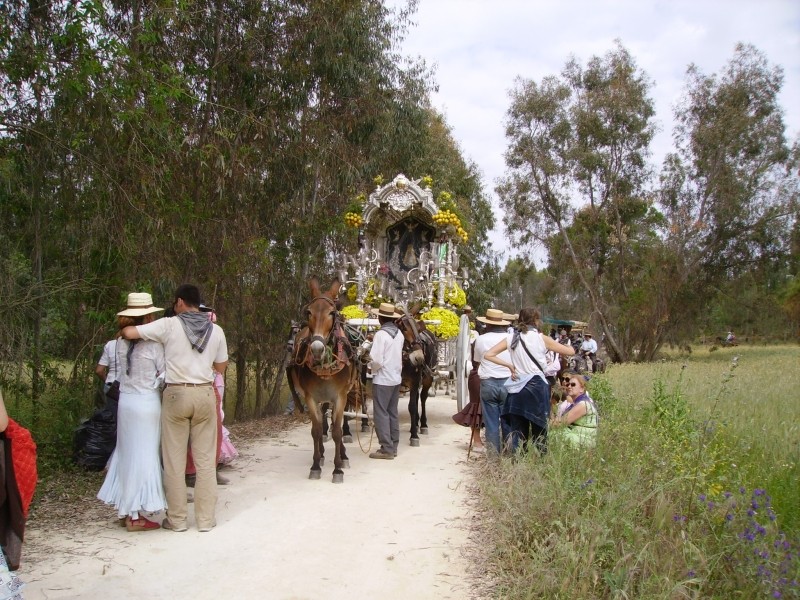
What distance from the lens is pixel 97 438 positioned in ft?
22.0

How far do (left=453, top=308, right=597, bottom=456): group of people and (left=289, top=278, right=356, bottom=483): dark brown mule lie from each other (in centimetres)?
161

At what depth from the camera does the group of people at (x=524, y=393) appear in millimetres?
6883

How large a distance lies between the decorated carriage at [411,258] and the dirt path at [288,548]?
4.73 metres

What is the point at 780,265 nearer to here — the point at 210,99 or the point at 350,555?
the point at 210,99

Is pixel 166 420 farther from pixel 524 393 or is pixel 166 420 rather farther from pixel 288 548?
pixel 524 393

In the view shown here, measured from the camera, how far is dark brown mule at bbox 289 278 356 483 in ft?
23.6

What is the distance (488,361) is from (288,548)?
3.55 meters

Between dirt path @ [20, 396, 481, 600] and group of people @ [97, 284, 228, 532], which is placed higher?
group of people @ [97, 284, 228, 532]

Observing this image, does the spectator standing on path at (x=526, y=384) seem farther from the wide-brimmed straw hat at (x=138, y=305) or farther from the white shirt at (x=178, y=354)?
the wide-brimmed straw hat at (x=138, y=305)

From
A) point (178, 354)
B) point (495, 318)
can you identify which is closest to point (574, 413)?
point (495, 318)

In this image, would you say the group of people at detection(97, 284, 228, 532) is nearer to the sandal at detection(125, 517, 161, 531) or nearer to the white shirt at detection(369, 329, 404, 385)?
the sandal at detection(125, 517, 161, 531)

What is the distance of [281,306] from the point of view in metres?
13.4

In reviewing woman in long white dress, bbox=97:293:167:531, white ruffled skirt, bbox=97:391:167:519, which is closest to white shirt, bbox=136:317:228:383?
woman in long white dress, bbox=97:293:167:531

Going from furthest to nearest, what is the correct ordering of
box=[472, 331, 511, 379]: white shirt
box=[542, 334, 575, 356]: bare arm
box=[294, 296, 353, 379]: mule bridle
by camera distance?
box=[472, 331, 511, 379]: white shirt
box=[294, 296, 353, 379]: mule bridle
box=[542, 334, 575, 356]: bare arm
